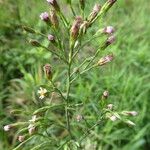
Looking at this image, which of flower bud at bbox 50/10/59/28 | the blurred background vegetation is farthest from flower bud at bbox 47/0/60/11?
the blurred background vegetation

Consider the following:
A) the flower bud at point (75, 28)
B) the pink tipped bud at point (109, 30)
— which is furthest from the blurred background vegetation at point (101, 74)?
the flower bud at point (75, 28)

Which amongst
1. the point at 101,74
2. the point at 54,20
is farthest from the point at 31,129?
the point at 101,74

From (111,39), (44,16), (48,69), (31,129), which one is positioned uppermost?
(44,16)

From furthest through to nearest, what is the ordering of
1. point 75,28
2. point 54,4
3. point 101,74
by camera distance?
point 101,74, point 54,4, point 75,28

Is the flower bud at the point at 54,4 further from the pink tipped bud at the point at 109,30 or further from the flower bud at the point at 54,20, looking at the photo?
the pink tipped bud at the point at 109,30

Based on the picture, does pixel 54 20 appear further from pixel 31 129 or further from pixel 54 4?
pixel 31 129

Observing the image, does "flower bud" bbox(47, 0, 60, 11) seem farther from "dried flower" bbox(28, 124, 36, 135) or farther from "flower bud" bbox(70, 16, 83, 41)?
"dried flower" bbox(28, 124, 36, 135)

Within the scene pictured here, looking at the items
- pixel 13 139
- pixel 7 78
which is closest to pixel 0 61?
pixel 7 78
